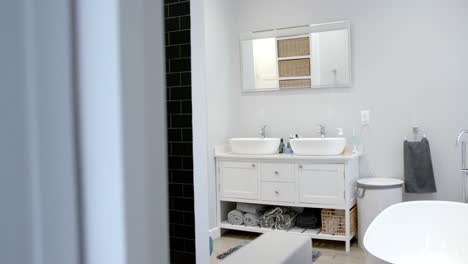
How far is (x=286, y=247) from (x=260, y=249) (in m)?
0.15

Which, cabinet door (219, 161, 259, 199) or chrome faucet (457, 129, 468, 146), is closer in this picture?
chrome faucet (457, 129, 468, 146)

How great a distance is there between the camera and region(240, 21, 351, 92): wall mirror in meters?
4.36

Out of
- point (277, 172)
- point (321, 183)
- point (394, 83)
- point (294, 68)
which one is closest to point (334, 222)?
point (321, 183)

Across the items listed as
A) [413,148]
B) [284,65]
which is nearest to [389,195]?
[413,148]

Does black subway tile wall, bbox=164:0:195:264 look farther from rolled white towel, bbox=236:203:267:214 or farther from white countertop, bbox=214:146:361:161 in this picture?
rolled white towel, bbox=236:203:267:214

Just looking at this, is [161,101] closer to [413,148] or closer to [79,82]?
[79,82]

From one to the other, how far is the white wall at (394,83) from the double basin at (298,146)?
0.46 m

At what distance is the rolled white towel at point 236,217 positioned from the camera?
14.5 feet

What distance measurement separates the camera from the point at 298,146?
4086 millimetres

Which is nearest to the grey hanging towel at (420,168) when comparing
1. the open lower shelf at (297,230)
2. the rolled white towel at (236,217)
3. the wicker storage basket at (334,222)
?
the wicker storage basket at (334,222)

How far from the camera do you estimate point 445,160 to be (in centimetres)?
400

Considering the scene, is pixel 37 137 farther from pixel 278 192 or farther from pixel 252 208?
pixel 252 208

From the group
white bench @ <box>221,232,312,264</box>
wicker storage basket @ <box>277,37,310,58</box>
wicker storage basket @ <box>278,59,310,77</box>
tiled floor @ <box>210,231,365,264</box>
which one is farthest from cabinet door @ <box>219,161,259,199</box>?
white bench @ <box>221,232,312,264</box>

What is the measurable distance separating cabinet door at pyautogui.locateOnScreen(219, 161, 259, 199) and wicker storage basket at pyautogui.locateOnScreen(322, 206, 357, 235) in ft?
2.41
